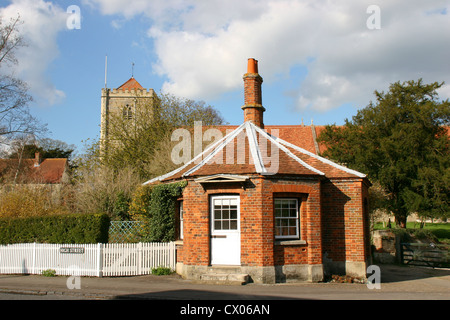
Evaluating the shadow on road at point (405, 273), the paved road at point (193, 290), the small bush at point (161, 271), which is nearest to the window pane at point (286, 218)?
the paved road at point (193, 290)

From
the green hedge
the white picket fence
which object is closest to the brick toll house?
the white picket fence

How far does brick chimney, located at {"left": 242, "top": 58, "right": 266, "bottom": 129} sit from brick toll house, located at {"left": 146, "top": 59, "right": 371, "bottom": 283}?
2094 mm

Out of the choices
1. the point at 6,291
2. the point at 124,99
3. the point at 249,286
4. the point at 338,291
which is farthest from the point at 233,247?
the point at 124,99

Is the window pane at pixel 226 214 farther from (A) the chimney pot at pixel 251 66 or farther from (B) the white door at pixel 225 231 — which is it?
(A) the chimney pot at pixel 251 66

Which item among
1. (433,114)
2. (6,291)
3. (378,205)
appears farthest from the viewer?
(433,114)

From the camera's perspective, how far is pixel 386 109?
29.7 meters

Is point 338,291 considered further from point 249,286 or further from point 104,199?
point 104,199

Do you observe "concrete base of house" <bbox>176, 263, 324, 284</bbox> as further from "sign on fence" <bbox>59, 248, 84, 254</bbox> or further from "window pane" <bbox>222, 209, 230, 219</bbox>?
"sign on fence" <bbox>59, 248, 84, 254</bbox>

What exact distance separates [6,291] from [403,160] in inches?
1042

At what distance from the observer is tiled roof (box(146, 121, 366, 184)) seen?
13.4 meters

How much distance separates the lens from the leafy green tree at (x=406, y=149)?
27641 mm

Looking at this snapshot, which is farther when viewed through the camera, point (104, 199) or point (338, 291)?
point (104, 199)

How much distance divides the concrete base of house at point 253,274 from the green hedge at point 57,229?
3.79 metres
